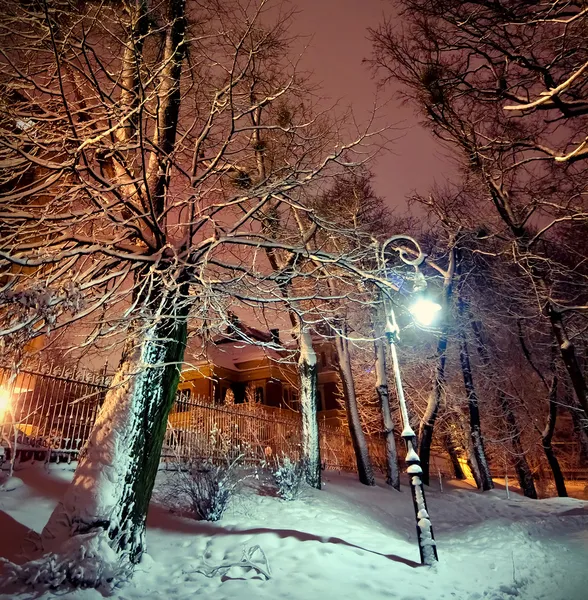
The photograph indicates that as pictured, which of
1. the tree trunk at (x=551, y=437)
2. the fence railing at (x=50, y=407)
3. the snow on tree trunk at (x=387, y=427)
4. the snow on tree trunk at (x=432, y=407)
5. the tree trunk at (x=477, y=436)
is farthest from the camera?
the tree trunk at (x=551, y=437)

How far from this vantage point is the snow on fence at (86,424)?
792cm

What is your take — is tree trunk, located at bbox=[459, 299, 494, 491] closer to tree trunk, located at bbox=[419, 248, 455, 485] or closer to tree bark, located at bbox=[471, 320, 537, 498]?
tree bark, located at bbox=[471, 320, 537, 498]

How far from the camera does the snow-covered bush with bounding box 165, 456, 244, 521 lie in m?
7.06

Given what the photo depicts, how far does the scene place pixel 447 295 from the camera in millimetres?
14508

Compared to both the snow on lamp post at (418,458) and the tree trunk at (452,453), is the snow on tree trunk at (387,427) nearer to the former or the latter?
the snow on lamp post at (418,458)

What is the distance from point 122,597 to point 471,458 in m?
19.3

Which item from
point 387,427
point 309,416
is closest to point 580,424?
point 387,427

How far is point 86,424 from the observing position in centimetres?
912

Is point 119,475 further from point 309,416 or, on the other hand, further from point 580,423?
point 580,423

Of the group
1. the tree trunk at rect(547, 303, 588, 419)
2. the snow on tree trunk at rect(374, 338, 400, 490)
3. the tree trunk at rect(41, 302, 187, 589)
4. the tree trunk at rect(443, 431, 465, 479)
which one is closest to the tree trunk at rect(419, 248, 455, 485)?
the snow on tree trunk at rect(374, 338, 400, 490)

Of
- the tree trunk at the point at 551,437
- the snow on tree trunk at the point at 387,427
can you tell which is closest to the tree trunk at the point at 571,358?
the snow on tree trunk at the point at 387,427

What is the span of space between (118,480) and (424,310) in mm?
4860

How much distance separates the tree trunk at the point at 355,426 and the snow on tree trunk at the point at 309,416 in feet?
6.51

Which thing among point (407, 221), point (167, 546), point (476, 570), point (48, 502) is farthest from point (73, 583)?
point (407, 221)
